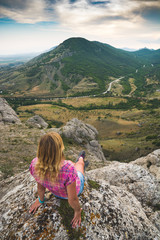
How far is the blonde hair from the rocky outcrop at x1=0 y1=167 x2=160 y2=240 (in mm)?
2190

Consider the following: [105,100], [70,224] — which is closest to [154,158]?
[70,224]

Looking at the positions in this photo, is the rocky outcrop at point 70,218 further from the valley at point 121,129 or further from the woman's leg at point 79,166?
the valley at point 121,129

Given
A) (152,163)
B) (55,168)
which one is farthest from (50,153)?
(152,163)

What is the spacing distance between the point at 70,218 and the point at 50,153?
2.97m

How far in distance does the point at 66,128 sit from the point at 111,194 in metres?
25.4

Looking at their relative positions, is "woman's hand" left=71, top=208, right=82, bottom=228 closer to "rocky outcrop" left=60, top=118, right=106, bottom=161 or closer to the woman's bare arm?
the woman's bare arm

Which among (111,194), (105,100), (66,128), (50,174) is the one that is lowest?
(105,100)

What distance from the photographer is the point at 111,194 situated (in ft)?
23.2

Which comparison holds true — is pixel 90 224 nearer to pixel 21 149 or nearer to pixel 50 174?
pixel 50 174

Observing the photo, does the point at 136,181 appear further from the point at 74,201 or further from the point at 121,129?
the point at 121,129

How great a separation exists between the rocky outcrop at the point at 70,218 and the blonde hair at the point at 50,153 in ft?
7.18

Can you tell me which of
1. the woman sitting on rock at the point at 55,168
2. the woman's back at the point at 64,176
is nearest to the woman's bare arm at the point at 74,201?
the woman sitting on rock at the point at 55,168

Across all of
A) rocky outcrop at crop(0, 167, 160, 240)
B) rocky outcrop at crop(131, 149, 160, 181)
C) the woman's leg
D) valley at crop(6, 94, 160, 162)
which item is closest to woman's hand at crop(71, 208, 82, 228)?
rocky outcrop at crop(0, 167, 160, 240)

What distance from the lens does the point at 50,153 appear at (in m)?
3.57
